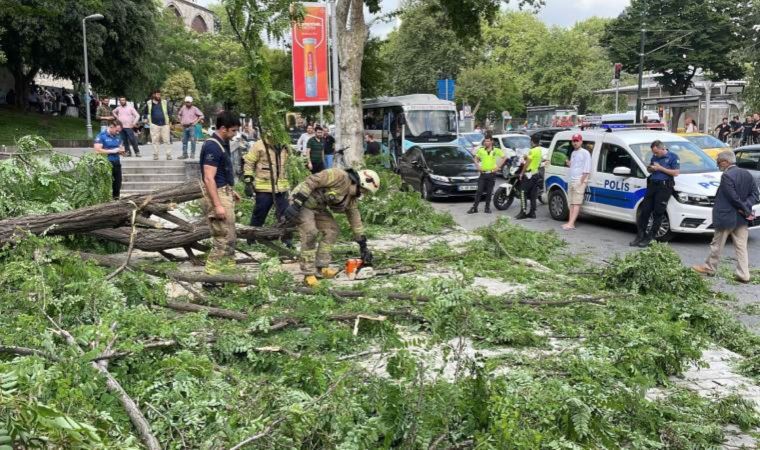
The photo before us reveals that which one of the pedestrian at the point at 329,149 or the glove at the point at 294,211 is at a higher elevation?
the pedestrian at the point at 329,149

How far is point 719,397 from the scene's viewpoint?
4.61m

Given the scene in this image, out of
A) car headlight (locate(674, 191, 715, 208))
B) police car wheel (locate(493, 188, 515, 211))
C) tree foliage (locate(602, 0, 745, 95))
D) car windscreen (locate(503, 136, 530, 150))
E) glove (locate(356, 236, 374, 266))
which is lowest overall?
police car wheel (locate(493, 188, 515, 211))

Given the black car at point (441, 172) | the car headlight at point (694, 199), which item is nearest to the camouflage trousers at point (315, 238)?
the car headlight at point (694, 199)

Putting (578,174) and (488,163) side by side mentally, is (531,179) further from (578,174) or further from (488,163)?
(578,174)

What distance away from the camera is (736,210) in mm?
8461

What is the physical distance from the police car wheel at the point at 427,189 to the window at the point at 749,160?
23.1ft

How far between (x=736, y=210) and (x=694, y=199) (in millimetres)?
2486

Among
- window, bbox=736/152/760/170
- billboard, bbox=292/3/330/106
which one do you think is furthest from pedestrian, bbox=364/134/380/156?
window, bbox=736/152/760/170

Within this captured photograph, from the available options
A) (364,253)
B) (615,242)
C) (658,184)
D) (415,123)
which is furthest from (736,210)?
(415,123)

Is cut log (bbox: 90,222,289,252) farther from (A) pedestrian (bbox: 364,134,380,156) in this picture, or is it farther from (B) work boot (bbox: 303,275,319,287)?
(A) pedestrian (bbox: 364,134,380,156)

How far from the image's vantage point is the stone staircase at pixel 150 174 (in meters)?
16.5

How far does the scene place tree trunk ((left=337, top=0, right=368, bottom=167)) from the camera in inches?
746

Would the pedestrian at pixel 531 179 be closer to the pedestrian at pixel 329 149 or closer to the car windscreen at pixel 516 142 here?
the pedestrian at pixel 329 149

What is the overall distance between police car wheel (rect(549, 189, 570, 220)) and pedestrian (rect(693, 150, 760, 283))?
5.08 meters
